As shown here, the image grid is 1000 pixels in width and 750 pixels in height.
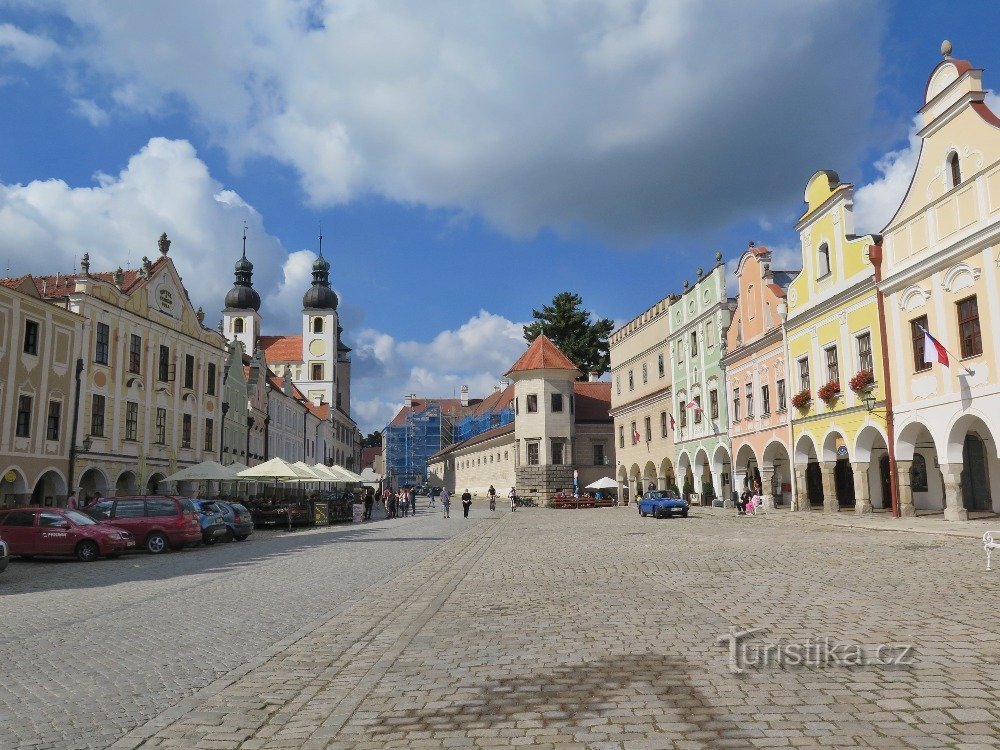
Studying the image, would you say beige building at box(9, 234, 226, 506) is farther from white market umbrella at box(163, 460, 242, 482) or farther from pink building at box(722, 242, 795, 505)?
pink building at box(722, 242, 795, 505)

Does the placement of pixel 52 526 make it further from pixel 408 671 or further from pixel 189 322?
pixel 189 322

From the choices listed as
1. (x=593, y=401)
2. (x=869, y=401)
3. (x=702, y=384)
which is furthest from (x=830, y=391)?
(x=593, y=401)

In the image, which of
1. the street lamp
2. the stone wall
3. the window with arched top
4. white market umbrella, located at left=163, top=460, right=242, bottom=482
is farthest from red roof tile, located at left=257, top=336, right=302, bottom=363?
the window with arched top

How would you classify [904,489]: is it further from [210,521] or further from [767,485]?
[210,521]

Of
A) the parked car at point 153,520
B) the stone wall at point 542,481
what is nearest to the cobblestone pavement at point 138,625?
the parked car at point 153,520

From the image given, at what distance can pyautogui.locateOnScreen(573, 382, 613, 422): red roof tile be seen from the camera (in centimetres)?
7038

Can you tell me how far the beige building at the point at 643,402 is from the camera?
54875 millimetres

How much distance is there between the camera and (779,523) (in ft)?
98.5

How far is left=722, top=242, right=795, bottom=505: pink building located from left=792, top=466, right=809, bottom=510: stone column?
124 centimetres

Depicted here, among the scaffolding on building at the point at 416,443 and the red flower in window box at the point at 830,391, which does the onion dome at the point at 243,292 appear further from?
the red flower in window box at the point at 830,391

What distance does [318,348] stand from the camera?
10275cm

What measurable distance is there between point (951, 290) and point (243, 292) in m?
86.2

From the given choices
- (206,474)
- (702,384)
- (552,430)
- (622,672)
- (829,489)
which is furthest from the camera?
(552,430)

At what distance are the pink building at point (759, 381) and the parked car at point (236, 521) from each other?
23032 mm
